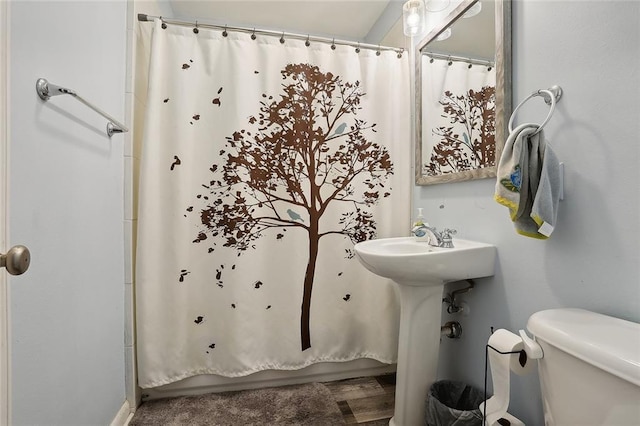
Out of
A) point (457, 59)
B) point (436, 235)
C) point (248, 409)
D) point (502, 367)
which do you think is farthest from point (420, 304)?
point (457, 59)

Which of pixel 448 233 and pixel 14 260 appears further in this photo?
pixel 448 233

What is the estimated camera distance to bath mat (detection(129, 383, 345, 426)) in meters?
1.45

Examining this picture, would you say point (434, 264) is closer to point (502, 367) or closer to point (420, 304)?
point (420, 304)

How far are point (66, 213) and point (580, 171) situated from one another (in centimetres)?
156

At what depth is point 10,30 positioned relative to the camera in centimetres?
69

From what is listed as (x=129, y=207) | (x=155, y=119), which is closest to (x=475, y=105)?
(x=155, y=119)

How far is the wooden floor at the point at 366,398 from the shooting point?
4.82 feet

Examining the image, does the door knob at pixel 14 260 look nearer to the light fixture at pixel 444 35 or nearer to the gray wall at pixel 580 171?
the gray wall at pixel 580 171

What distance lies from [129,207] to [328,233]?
3.39 feet

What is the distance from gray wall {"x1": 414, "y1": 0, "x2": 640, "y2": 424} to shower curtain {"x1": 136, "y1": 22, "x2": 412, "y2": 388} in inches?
29.3

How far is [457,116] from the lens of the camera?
1459mm

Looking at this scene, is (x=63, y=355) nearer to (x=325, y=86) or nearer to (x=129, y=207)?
(x=129, y=207)

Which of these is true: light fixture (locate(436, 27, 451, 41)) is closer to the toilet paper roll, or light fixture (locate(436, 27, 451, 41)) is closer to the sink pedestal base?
the sink pedestal base

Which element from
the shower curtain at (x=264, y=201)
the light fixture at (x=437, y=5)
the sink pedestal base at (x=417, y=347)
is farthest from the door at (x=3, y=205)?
the light fixture at (x=437, y=5)
